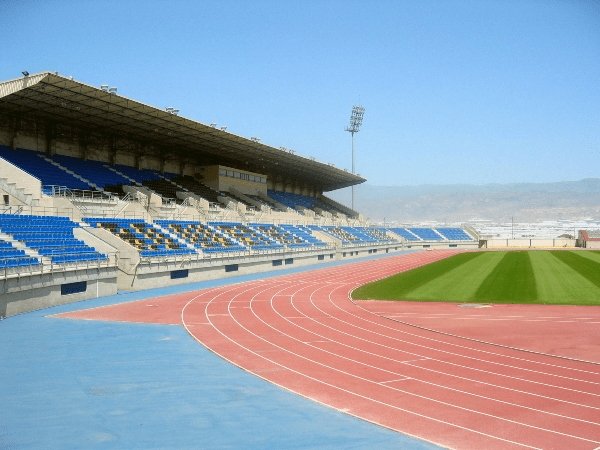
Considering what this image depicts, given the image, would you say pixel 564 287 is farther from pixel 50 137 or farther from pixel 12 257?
pixel 50 137

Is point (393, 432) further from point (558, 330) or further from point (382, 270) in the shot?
point (382, 270)

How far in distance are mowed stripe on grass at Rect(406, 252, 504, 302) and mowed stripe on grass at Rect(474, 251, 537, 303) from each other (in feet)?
1.44

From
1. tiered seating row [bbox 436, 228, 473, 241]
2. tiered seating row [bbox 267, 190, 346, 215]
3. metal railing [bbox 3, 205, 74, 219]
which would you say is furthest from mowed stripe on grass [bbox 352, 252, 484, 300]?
tiered seating row [bbox 436, 228, 473, 241]

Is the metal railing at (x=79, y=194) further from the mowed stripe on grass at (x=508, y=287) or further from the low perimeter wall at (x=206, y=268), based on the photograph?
the mowed stripe on grass at (x=508, y=287)

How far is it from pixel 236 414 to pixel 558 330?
1159 centimetres

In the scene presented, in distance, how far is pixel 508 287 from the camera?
26734mm

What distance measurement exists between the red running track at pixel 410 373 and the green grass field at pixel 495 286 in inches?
241

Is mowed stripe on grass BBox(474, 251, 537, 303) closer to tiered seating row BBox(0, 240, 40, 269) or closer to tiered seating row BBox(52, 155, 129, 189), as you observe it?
tiered seating row BBox(0, 240, 40, 269)

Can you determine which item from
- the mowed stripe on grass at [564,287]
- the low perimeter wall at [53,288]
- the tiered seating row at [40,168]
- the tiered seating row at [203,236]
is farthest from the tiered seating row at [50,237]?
the mowed stripe on grass at [564,287]

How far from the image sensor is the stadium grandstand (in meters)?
22.6

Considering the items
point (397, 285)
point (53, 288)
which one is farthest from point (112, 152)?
point (397, 285)

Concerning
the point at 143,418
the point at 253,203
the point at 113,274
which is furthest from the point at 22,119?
the point at 143,418

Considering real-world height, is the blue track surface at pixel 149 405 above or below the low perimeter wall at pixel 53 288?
below

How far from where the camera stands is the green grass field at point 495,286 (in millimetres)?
22875
